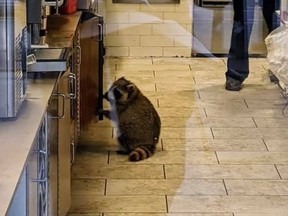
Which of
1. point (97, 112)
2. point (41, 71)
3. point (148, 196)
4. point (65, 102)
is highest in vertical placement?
A: point (41, 71)

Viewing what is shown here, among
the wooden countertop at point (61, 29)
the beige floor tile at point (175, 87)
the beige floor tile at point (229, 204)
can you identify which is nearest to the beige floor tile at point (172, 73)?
the beige floor tile at point (175, 87)

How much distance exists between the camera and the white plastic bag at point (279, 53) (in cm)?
435

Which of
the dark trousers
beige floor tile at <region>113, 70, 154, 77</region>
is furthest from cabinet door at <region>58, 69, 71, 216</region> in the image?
the dark trousers

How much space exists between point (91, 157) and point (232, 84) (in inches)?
58.6

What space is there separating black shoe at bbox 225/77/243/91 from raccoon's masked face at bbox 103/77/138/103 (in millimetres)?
1047

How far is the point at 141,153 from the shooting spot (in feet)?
12.1

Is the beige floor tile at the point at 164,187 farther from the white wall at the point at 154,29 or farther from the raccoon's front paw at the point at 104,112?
the white wall at the point at 154,29

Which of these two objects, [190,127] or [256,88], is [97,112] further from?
[256,88]

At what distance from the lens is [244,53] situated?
5059 millimetres

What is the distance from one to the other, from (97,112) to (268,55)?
1.37 metres

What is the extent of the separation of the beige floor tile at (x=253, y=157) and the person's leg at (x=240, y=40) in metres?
1.14

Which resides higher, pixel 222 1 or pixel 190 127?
pixel 222 1

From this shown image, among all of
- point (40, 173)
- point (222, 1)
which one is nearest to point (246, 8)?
point (222, 1)

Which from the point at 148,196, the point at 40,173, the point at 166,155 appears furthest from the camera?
the point at 166,155
